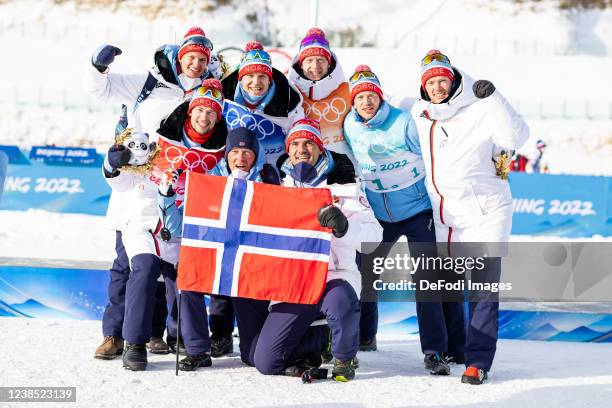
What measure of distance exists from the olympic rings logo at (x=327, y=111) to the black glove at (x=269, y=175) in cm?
73

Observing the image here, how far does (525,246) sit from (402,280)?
1550mm

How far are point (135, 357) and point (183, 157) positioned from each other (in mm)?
1245

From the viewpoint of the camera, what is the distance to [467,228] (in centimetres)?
539

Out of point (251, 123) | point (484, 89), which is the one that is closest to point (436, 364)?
point (484, 89)

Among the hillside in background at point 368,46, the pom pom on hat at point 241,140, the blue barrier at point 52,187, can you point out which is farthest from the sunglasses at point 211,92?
the hillside in background at point 368,46

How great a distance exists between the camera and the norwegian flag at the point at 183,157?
531cm

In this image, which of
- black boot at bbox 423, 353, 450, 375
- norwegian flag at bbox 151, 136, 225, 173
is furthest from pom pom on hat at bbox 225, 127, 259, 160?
black boot at bbox 423, 353, 450, 375

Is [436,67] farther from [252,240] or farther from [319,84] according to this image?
[252,240]

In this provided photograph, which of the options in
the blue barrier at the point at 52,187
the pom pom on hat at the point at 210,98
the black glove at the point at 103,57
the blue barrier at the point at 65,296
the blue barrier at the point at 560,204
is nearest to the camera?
the pom pom on hat at the point at 210,98

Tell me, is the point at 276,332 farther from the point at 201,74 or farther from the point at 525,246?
the point at 525,246

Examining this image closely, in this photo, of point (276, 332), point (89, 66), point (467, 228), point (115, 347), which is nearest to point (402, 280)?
point (467, 228)

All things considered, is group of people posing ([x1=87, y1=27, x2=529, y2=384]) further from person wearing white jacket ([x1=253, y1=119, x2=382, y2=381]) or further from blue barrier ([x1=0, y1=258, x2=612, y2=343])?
blue barrier ([x1=0, y1=258, x2=612, y2=343])

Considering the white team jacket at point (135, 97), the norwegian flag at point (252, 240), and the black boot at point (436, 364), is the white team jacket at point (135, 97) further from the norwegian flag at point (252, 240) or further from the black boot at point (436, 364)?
the black boot at point (436, 364)

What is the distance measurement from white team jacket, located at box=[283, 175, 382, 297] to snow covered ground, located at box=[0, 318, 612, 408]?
0.63 meters
